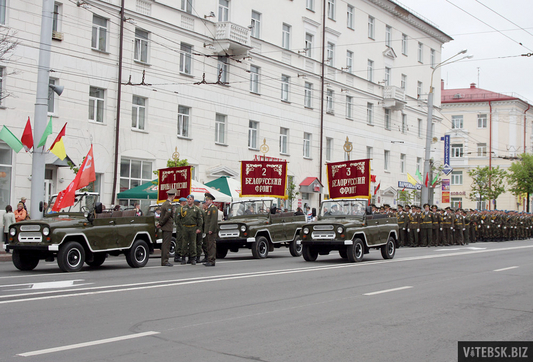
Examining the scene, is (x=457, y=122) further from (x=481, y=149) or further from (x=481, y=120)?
(x=481, y=149)

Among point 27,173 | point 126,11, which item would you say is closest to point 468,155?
point 126,11

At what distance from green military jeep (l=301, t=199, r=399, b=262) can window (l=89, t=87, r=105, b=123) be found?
14157 millimetres

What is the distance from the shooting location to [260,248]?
19.1 m

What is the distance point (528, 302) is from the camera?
1045 centimetres

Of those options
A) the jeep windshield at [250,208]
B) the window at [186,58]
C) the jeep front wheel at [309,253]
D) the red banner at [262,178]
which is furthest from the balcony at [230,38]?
the jeep front wheel at [309,253]

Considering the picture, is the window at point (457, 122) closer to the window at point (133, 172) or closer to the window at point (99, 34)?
the window at point (133, 172)

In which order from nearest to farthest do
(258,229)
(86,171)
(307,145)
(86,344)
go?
(86,344) → (86,171) → (258,229) → (307,145)

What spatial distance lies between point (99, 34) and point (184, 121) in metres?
6.72

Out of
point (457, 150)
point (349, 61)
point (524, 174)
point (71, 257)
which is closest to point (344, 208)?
point (71, 257)

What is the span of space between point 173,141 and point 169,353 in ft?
86.5

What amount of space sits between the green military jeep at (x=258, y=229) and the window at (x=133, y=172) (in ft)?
36.6

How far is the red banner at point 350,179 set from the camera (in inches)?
778

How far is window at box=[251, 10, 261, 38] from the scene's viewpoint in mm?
37594

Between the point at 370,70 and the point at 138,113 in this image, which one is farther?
the point at 370,70
